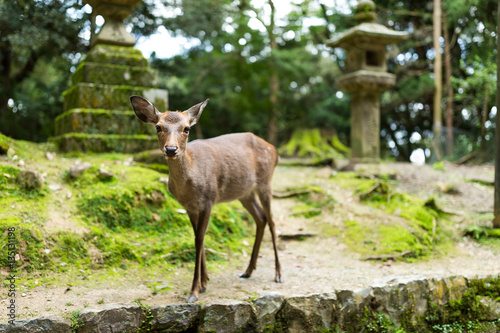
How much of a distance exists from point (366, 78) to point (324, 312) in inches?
275

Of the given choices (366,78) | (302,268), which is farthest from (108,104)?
(366,78)

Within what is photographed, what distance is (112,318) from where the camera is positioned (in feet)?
10.8

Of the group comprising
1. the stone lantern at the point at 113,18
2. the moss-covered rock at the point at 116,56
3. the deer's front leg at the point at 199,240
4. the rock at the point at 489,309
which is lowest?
the rock at the point at 489,309

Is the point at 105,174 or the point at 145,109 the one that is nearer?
the point at 145,109

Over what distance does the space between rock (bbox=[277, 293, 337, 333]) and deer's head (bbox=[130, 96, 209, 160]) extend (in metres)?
1.77

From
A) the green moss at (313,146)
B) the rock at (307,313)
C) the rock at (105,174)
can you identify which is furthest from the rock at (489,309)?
the green moss at (313,146)

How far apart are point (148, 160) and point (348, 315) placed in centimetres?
386

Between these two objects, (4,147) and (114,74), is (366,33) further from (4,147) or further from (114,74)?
(4,147)

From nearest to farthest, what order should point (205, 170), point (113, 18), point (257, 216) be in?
point (205, 170)
point (257, 216)
point (113, 18)

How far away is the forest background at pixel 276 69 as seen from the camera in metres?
→ 12.0

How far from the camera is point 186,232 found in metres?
5.44

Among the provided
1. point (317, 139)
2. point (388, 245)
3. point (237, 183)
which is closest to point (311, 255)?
point (388, 245)

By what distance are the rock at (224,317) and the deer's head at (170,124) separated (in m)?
1.37

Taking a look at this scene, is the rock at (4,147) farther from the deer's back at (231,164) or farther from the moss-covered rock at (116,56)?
the deer's back at (231,164)
